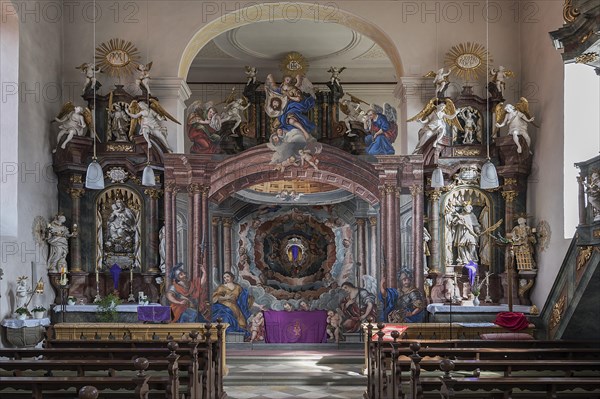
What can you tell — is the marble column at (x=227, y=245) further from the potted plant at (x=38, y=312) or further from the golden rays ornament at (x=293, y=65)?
the potted plant at (x=38, y=312)

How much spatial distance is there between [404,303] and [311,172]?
335cm

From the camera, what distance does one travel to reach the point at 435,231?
15719mm

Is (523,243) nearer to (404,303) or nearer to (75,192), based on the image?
(404,303)

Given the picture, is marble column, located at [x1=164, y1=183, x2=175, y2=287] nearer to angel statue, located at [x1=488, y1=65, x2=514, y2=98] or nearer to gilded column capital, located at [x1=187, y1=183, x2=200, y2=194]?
gilded column capital, located at [x1=187, y1=183, x2=200, y2=194]

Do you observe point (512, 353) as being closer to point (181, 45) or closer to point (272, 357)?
point (272, 357)

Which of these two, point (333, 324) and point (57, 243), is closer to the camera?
point (57, 243)

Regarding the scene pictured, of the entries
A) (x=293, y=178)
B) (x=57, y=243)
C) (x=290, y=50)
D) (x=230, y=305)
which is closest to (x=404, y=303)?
(x=293, y=178)

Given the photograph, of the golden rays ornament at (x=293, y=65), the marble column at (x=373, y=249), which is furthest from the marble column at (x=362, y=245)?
the golden rays ornament at (x=293, y=65)

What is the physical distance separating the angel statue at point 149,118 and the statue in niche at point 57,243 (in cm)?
237

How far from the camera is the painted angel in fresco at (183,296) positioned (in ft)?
49.8

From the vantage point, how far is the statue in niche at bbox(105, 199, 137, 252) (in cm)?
1589

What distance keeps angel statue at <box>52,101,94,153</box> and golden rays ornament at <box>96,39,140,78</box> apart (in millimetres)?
1244

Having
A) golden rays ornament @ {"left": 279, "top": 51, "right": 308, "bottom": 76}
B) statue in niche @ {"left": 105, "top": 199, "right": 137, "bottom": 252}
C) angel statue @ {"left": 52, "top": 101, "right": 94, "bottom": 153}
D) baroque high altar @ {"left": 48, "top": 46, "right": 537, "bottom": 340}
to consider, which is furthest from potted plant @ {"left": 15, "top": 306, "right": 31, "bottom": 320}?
golden rays ornament @ {"left": 279, "top": 51, "right": 308, "bottom": 76}

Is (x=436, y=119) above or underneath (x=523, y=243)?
above
